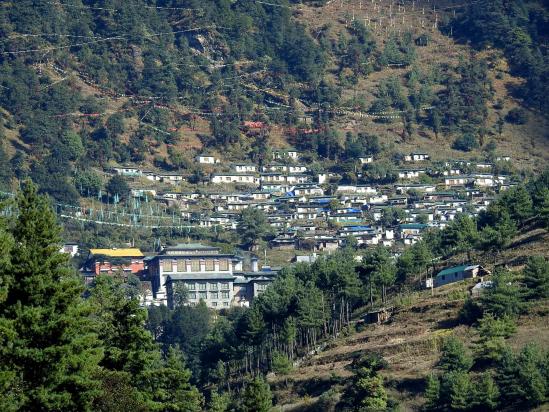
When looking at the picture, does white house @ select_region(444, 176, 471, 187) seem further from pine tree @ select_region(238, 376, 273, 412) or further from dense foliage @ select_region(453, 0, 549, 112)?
pine tree @ select_region(238, 376, 273, 412)

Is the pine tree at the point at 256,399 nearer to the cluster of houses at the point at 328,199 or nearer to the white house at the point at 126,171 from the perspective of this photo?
the cluster of houses at the point at 328,199

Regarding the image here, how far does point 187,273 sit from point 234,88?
53.3m

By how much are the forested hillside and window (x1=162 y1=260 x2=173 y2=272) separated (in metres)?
19.3

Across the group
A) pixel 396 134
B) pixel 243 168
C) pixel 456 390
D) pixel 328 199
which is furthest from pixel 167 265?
pixel 456 390

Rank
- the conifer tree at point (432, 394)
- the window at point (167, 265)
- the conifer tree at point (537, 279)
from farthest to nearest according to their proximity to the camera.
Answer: the window at point (167, 265), the conifer tree at point (537, 279), the conifer tree at point (432, 394)

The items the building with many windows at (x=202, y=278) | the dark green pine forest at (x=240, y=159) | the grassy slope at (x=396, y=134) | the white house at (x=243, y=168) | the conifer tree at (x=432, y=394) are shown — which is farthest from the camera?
the grassy slope at (x=396, y=134)

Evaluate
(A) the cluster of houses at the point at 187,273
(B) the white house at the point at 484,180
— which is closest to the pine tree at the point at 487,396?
(A) the cluster of houses at the point at 187,273

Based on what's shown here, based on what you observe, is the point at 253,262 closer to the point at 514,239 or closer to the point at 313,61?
the point at 514,239

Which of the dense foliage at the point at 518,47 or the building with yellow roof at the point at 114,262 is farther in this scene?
the dense foliage at the point at 518,47

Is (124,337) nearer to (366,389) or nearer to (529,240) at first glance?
(366,389)

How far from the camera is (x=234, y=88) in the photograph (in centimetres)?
18350

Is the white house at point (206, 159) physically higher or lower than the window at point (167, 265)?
higher

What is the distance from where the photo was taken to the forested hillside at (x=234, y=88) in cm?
16500

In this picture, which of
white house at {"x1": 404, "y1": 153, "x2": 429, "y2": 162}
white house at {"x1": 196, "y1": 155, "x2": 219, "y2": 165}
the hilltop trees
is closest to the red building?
the hilltop trees
